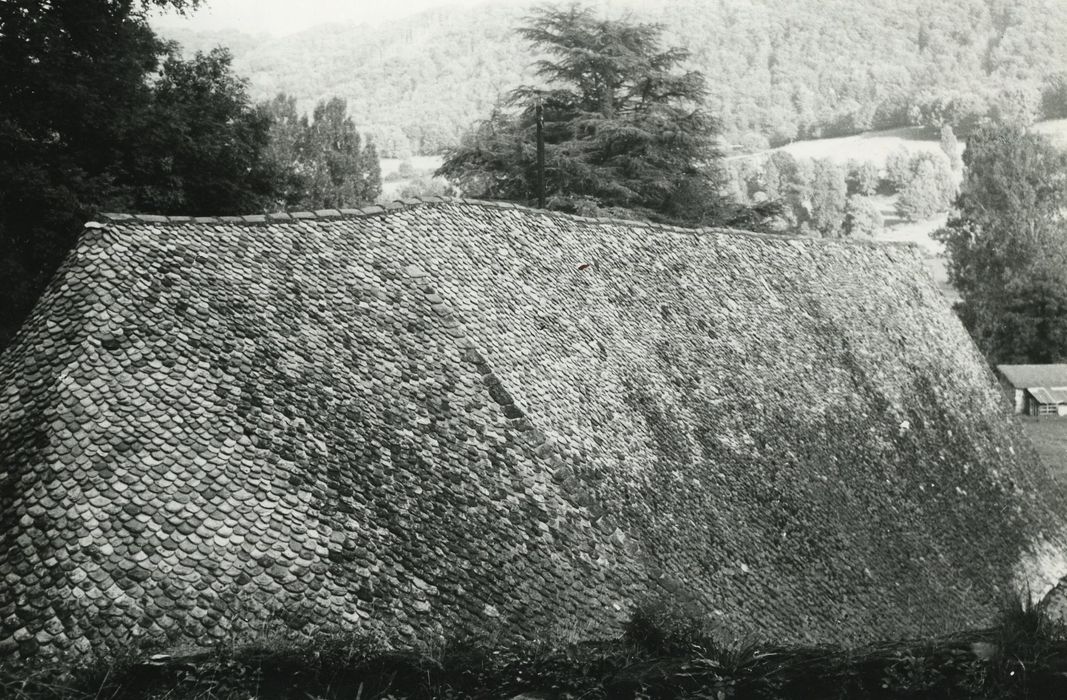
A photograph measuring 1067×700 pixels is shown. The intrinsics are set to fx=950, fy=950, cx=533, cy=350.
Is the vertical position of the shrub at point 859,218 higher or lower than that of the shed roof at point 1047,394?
higher

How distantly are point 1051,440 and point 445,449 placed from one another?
164ft

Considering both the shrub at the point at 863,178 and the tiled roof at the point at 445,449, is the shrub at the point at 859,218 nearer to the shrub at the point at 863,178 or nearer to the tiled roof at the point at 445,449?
the shrub at the point at 863,178

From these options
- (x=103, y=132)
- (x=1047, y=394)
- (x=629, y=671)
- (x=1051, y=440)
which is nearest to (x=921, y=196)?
(x=1047, y=394)

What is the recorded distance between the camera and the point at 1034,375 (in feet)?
199

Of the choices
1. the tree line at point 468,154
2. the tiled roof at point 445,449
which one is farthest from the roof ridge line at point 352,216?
the tree line at point 468,154

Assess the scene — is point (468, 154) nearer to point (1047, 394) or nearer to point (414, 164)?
point (1047, 394)

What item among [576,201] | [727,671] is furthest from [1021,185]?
[727,671]

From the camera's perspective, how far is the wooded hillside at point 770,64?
360ft

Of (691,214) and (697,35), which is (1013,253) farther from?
(697,35)

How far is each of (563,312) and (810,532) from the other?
5350 millimetres

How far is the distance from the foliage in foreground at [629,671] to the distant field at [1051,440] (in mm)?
38206

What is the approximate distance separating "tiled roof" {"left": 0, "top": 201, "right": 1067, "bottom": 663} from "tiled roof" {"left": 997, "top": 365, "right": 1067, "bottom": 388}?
4485 cm

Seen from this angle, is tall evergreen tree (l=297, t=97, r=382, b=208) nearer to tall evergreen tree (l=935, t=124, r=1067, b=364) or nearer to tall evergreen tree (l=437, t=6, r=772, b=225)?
tall evergreen tree (l=437, t=6, r=772, b=225)

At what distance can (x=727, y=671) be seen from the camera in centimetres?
475
